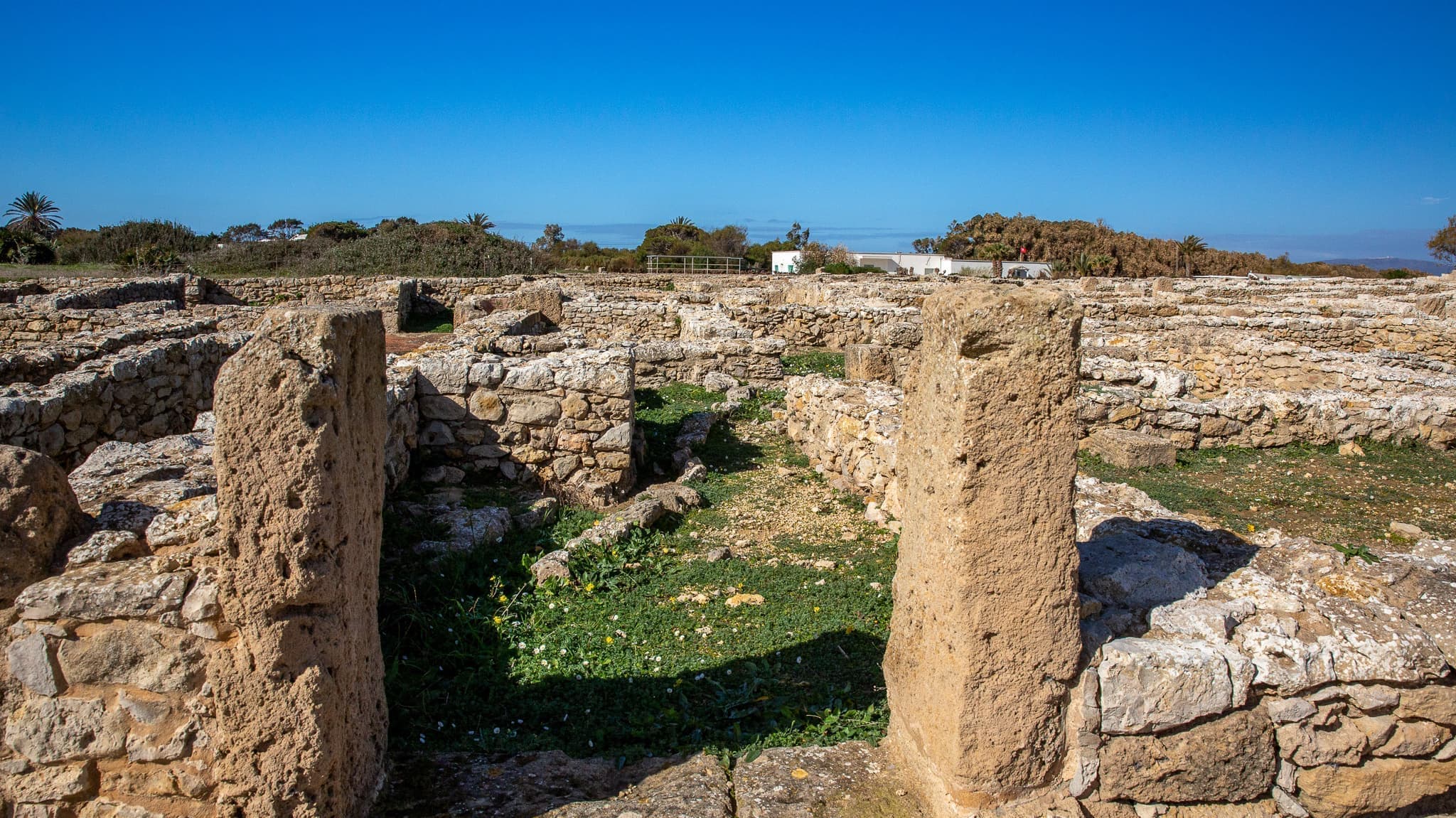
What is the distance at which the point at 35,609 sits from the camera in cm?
267

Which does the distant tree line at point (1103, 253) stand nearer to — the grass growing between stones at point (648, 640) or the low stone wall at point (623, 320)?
the low stone wall at point (623, 320)

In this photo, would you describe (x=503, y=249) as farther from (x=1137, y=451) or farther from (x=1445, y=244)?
(x=1445, y=244)

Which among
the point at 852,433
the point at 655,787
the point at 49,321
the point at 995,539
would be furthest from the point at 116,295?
the point at 995,539

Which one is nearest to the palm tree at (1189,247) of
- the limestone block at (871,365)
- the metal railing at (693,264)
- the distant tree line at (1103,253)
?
the distant tree line at (1103,253)

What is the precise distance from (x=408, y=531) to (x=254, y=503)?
10.7 feet

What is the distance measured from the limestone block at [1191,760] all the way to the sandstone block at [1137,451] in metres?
5.35

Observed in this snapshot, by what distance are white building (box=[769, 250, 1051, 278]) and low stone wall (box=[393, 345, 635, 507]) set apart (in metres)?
28.4

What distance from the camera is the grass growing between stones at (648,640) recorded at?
3.83m

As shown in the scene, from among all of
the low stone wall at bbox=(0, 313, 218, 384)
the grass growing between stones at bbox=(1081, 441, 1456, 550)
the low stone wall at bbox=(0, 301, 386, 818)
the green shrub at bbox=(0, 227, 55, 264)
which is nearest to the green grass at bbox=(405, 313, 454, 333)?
the low stone wall at bbox=(0, 313, 218, 384)

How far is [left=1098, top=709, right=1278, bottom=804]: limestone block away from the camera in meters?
3.03

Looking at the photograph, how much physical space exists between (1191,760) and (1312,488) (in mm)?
5762

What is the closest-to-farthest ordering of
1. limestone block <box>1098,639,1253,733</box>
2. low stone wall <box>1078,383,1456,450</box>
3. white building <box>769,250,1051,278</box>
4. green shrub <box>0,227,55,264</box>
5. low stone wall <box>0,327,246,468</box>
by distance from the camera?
limestone block <box>1098,639,1253,733</box> → low stone wall <box>0,327,246,468</box> → low stone wall <box>1078,383,1456,450</box> → green shrub <box>0,227,55,264</box> → white building <box>769,250,1051,278</box>

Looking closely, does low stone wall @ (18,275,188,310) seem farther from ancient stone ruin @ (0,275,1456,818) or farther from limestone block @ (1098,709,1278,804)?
limestone block @ (1098,709,1278,804)

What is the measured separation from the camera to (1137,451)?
26.3ft
